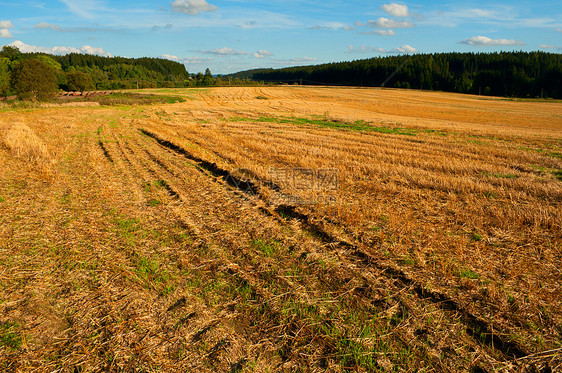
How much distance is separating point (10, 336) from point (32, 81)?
53.7 meters

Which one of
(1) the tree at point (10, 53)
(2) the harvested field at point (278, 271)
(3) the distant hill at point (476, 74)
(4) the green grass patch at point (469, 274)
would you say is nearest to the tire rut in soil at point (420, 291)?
(2) the harvested field at point (278, 271)

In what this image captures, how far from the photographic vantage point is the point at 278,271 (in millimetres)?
4883

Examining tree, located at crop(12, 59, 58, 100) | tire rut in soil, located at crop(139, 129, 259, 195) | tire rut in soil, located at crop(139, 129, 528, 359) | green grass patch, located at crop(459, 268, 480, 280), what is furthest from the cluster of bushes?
green grass patch, located at crop(459, 268, 480, 280)

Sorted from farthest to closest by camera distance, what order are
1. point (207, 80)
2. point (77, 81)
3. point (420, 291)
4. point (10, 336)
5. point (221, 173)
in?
point (207, 80), point (77, 81), point (221, 173), point (420, 291), point (10, 336)

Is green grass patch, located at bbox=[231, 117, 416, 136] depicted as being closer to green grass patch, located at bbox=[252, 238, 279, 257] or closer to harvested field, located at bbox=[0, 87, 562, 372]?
harvested field, located at bbox=[0, 87, 562, 372]

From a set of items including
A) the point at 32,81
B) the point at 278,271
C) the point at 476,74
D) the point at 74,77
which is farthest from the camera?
the point at 476,74

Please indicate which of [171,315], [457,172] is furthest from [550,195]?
[171,315]

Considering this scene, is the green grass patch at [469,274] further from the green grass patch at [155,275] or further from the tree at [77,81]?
the tree at [77,81]

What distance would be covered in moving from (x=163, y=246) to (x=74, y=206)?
137 inches

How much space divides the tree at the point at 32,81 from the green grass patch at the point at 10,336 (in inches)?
1997

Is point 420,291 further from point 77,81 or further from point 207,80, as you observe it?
point 207,80

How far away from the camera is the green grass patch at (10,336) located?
347cm

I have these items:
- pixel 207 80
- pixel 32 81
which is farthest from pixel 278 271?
pixel 207 80

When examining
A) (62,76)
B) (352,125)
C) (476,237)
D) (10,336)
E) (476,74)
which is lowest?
(10,336)
